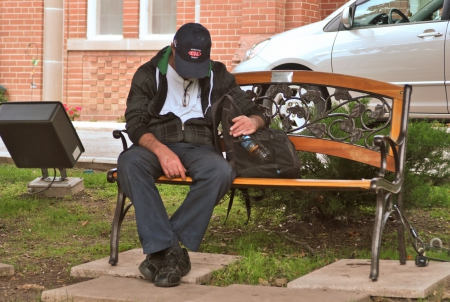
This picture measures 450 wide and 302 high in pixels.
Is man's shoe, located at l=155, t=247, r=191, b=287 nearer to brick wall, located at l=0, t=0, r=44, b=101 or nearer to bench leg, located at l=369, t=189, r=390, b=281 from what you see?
bench leg, located at l=369, t=189, r=390, b=281

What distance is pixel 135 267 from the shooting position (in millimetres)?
4227

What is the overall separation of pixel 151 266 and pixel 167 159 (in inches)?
21.0

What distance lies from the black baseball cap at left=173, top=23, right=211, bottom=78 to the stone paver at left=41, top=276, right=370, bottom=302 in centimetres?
112

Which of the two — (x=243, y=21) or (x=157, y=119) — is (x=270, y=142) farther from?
(x=243, y=21)

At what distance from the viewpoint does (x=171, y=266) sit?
3.92 meters

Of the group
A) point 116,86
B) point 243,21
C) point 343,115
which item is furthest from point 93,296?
point 116,86

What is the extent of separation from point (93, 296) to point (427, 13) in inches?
253

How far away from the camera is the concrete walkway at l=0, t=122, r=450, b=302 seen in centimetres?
362

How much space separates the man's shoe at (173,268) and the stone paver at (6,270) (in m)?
0.90

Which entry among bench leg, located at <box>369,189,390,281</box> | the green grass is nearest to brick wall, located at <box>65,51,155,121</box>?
the green grass

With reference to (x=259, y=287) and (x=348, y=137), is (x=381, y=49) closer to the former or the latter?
(x=348, y=137)

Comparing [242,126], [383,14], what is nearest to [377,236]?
[242,126]

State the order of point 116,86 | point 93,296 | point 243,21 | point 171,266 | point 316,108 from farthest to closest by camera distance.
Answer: point 116,86, point 243,21, point 316,108, point 171,266, point 93,296

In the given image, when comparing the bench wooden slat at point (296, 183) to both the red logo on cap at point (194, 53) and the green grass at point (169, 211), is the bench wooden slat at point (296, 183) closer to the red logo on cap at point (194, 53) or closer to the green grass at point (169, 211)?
the green grass at point (169, 211)
